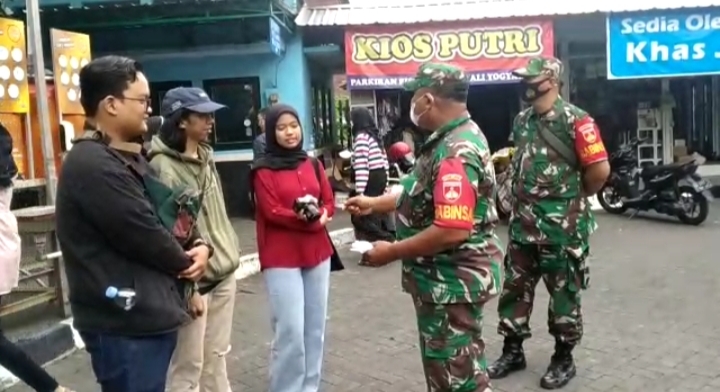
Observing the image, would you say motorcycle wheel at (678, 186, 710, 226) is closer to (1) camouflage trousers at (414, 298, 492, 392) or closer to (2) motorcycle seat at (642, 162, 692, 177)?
(2) motorcycle seat at (642, 162, 692, 177)

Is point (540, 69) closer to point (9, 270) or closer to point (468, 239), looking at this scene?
point (468, 239)

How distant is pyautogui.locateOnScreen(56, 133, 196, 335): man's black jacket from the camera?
97.3 inches

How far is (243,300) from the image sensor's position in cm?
700

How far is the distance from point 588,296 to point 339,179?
7099 mm

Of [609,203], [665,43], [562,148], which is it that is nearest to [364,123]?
[562,148]

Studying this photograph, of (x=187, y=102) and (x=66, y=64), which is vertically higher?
(x=66, y=64)

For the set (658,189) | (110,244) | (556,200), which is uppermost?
(110,244)

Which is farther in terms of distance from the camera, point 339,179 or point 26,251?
point 339,179

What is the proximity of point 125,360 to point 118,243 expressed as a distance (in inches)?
15.8

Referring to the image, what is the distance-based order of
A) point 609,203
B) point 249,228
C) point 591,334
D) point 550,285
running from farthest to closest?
1. point 609,203
2. point 249,228
3. point 591,334
4. point 550,285

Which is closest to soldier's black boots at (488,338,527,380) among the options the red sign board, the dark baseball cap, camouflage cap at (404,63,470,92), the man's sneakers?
the man's sneakers

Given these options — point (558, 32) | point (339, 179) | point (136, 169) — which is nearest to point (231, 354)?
point (136, 169)

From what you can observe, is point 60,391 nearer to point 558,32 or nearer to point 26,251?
point 26,251

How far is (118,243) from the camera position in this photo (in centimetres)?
250
